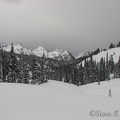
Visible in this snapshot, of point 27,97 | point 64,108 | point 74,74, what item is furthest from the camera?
point 74,74

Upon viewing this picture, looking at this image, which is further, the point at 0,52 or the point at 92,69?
the point at 92,69

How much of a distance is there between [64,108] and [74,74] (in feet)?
276

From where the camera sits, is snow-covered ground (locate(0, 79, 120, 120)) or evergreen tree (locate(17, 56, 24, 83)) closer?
snow-covered ground (locate(0, 79, 120, 120))

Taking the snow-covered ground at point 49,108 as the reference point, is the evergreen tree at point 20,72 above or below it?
above

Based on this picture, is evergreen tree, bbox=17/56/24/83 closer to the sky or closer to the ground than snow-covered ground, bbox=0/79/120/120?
closer to the sky

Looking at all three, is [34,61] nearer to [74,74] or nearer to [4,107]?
[74,74]

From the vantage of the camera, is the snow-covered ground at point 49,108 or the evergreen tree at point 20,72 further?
the evergreen tree at point 20,72

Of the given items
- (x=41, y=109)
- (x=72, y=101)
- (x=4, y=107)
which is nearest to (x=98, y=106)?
(x=72, y=101)

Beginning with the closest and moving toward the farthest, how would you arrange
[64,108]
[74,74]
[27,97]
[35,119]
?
1. [35,119]
2. [64,108]
3. [27,97]
4. [74,74]

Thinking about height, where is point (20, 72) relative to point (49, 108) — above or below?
above

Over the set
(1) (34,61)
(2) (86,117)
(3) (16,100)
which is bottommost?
(2) (86,117)

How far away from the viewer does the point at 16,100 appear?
12.4m

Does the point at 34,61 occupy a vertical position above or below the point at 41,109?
above

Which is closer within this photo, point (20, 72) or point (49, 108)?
point (49, 108)
